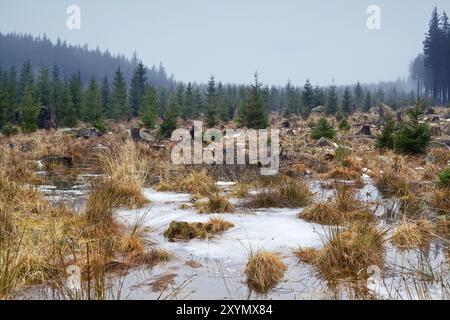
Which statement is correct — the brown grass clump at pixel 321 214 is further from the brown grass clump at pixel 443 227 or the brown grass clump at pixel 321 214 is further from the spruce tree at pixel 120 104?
the spruce tree at pixel 120 104

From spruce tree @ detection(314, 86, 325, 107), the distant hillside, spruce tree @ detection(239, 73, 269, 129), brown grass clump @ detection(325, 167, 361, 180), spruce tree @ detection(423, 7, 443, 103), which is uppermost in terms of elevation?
the distant hillside

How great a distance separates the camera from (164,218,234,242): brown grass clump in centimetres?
481

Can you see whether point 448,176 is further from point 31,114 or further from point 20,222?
point 31,114

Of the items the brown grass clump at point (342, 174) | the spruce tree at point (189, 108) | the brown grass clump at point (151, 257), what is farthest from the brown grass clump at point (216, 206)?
the spruce tree at point (189, 108)

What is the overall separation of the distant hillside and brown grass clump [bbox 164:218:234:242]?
14625cm

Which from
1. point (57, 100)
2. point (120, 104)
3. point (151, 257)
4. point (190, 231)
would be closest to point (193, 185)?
point (190, 231)

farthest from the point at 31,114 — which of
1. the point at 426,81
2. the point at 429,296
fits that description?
the point at 426,81

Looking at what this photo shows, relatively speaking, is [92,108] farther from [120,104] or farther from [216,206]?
[216,206]

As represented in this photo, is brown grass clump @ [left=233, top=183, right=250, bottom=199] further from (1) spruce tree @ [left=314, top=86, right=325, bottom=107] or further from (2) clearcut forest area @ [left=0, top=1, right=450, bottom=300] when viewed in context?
(1) spruce tree @ [left=314, top=86, right=325, bottom=107]

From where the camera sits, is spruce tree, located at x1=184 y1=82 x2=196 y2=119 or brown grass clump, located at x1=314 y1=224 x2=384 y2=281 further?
spruce tree, located at x1=184 y1=82 x2=196 y2=119

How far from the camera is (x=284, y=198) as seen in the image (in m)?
7.09

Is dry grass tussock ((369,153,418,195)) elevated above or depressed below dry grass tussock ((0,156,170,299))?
below

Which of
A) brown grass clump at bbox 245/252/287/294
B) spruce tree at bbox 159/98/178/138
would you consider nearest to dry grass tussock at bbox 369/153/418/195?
brown grass clump at bbox 245/252/287/294
